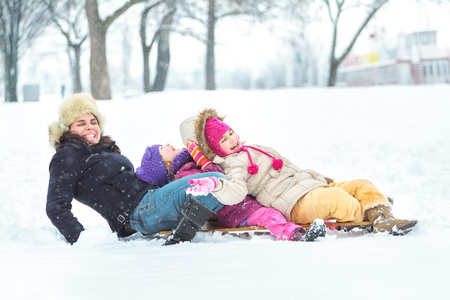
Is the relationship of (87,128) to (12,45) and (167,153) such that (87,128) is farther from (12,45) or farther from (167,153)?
(12,45)

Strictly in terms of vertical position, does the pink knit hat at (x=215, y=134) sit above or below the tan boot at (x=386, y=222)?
above

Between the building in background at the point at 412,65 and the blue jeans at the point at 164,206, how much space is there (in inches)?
1340

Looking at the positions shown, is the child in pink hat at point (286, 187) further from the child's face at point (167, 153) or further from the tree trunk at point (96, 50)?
the tree trunk at point (96, 50)

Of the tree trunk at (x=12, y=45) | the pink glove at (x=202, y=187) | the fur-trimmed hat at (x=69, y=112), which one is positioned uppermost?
the tree trunk at (x=12, y=45)

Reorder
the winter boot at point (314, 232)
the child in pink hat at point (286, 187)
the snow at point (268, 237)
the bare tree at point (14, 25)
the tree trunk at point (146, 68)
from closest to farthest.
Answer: the snow at point (268, 237), the winter boot at point (314, 232), the child in pink hat at point (286, 187), the tree trunk at point (146, 68), the bare tree at point (14, 25)

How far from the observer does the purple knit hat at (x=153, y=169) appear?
3.86 meters

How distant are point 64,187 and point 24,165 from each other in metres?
5.13

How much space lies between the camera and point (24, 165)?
8.21 meters

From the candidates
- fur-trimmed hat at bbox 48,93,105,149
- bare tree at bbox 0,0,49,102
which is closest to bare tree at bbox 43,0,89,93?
bare tree at bbox 0,0,49,102

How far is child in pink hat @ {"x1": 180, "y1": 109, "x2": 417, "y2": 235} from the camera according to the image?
3668 mm

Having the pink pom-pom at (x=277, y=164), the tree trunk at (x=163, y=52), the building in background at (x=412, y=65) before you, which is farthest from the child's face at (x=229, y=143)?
the building in background at (x=412, y=65)

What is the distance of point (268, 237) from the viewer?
12.1 ft

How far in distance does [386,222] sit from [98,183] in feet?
6.54

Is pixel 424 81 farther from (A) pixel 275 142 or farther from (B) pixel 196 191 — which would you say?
(B) pixel 196 191
